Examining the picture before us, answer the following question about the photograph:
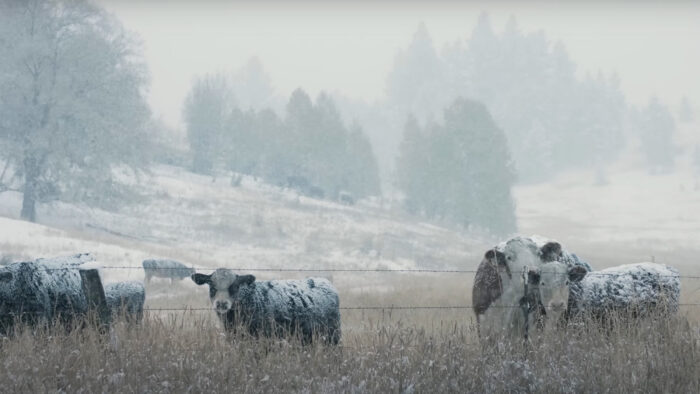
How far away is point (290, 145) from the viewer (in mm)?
63312

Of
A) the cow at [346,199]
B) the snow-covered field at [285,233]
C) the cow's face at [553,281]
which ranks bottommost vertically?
the cow's face at [553,281]

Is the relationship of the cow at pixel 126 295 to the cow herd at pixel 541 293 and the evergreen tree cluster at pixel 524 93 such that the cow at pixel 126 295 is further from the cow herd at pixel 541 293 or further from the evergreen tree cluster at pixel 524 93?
the evergreen tree cluster at pixel 524 93

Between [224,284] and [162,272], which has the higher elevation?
[162,272]

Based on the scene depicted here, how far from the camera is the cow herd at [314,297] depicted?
311 inches

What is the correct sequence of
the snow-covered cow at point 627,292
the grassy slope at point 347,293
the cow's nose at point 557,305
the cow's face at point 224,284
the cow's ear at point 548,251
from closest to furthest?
the grassy slope at point 347,293 < the cow's nose at point 557,305 < the cow's face at point 224,284 < the cow's ear at point 548,251 < the snow-covered cow at point 627,292

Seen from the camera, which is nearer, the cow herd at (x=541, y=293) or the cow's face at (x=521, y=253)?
the cow herd at (x=541, y=293)

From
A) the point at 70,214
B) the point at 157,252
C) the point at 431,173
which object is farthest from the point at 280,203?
the point at 157,252

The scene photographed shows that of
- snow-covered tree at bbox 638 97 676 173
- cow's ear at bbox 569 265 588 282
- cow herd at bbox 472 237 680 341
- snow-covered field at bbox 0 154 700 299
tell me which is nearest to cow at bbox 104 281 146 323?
cow herd at bbox 472 237 680 341

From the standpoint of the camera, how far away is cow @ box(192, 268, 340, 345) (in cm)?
792

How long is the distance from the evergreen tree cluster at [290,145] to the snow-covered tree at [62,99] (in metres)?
26.0

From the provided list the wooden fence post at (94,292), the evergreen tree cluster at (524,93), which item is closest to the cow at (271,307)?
the wooden fence post at (94,292)

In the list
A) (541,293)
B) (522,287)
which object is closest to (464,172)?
(522,287)

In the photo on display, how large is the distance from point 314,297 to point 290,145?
182 feet

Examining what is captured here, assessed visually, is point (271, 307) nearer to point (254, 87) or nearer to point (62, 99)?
point (62, 99)
